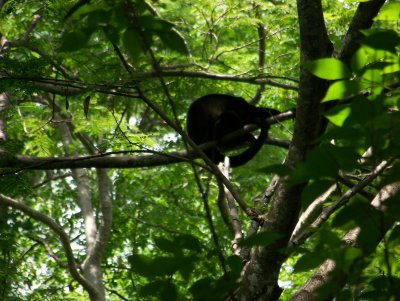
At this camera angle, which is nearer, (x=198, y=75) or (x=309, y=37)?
(x=309, y=37)

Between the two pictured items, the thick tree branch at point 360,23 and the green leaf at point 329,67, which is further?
the thick tree branch at point 360,23

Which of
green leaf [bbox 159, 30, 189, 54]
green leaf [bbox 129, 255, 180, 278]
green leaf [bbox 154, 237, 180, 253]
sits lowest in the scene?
green leaf [bbox 129, 255, 180, 278]

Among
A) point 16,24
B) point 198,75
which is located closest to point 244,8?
point 198,75

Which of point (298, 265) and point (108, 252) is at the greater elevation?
point (108, 252)

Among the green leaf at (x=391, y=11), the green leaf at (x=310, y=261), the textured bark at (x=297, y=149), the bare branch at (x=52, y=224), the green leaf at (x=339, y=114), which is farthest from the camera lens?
the bare branch at (x=52, y=224)

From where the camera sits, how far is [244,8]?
6395mm

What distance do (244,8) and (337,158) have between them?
5294 millimetres

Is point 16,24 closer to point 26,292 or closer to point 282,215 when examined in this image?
point 26,292

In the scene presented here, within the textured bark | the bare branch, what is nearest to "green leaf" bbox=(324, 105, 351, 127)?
the textured bark

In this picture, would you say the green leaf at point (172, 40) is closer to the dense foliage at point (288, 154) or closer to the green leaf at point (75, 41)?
the dense foliage at point (288, 154)

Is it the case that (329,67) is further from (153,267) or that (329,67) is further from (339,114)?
(153,267)

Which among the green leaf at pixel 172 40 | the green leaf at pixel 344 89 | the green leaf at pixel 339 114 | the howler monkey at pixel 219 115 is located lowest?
the green leaf at pixel 339 114

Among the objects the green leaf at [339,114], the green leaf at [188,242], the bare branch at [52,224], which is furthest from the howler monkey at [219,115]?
the green leaf at [188,242]

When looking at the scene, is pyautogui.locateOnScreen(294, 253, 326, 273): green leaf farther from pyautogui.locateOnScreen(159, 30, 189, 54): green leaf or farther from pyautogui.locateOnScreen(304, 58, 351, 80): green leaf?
pyautogui.locateOnScreen(159, 30, 189, 54): green leaf
